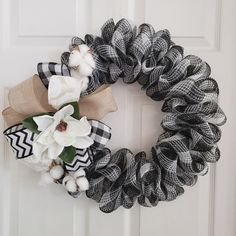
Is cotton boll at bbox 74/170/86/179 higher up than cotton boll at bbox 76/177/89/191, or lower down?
higher up

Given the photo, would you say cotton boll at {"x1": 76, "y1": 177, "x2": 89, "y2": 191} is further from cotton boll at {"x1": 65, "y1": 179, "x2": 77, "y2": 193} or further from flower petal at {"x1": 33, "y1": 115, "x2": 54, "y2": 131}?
flower petal at {"x1": 33, "y1": 115, "x2": 54, "y2": 131}

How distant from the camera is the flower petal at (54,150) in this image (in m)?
0.78

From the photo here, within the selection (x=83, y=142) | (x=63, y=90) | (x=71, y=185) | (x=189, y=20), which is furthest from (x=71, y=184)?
(x=189, y=20)

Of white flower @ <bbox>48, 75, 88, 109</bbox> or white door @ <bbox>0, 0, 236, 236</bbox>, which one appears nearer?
white flower @ <bbox>48, 75, 88, 109</bbox>

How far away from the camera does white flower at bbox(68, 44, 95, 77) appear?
2.57 ft

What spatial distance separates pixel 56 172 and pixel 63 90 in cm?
20

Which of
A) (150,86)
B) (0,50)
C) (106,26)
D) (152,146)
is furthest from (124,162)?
(0,50)

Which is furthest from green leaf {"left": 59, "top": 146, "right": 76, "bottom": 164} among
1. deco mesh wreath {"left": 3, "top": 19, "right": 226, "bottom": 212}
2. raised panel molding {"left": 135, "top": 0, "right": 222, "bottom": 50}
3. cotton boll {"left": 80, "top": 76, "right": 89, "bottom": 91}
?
raised panel molding {"left": 135, "top": 0, "right": 222, "bottom": 50}

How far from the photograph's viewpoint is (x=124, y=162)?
868 mm

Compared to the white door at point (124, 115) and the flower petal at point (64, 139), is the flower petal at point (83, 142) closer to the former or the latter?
the flower petal at point (64, 139)

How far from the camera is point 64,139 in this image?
2.55ft

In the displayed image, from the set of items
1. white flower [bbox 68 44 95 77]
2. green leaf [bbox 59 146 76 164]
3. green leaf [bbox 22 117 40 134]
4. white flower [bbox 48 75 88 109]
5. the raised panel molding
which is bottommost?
green leaf [bbox 59 146 76 164]

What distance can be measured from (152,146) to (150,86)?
0.16m

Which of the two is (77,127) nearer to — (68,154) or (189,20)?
(68,154)
